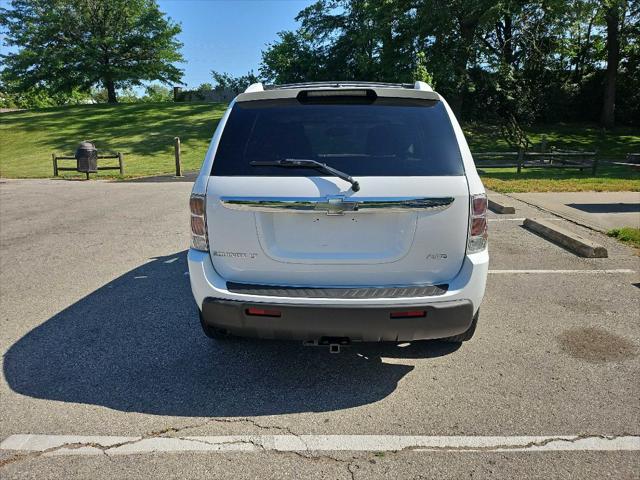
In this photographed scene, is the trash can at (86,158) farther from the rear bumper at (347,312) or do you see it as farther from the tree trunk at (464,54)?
the tree trunk at (464,54)

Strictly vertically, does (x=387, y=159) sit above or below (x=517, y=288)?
above

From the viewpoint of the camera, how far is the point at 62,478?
2.37 meters

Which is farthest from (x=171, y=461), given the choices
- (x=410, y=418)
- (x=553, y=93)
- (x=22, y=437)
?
(x=553, y=93)

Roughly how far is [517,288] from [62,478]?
4.42 meters

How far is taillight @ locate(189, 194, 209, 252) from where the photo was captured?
2.98 m

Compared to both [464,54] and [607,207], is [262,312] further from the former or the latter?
[464,54]

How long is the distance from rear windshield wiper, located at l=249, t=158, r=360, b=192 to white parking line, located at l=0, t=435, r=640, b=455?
56.2 inches

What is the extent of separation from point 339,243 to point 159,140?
2805cm

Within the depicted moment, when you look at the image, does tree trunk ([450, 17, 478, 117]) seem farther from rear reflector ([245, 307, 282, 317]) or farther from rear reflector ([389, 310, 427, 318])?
rear reflector ([245, 307, 282, 317])

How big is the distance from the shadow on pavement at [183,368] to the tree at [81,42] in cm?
4547

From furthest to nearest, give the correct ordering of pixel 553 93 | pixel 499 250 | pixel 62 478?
pixel 553 93 < pixel 499 250 < pixel 62 478

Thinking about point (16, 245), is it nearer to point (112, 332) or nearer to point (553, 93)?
point (112, 332)

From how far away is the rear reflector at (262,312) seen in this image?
2830mm

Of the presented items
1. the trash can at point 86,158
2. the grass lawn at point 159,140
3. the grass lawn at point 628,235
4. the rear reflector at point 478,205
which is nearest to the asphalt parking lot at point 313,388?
the rear reflector at point 478,205
